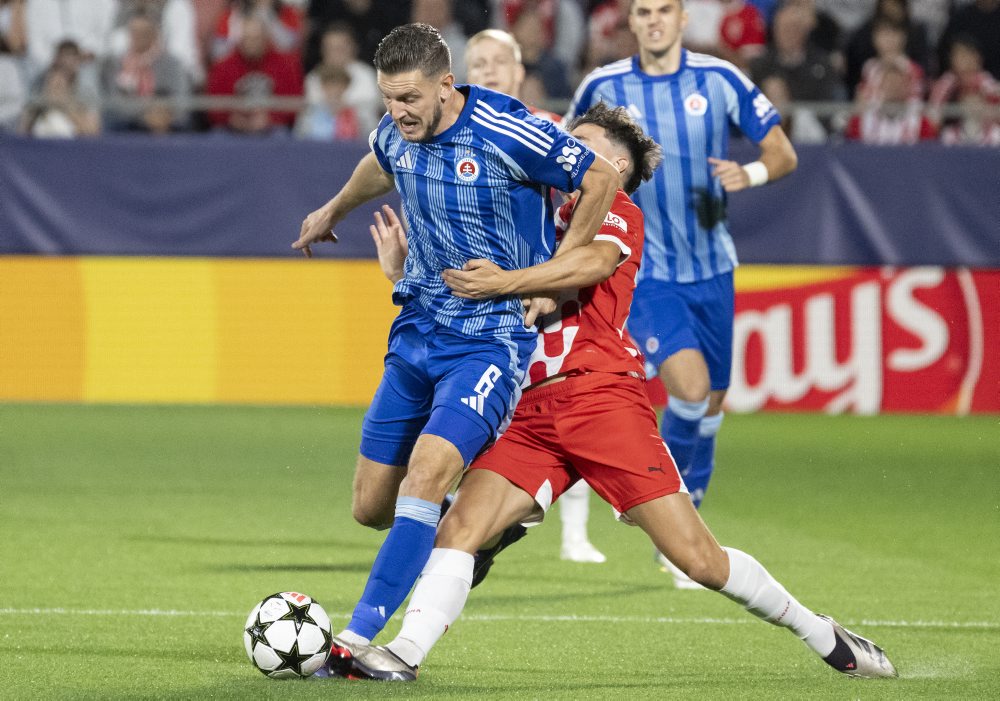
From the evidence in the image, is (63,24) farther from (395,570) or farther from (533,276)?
(395,570)

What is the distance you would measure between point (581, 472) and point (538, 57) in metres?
9.67

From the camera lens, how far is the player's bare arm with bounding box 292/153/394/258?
5789 mm

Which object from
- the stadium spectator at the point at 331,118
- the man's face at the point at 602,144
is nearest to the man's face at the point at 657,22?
the man's face at the point at 602,144

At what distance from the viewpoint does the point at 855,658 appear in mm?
5266

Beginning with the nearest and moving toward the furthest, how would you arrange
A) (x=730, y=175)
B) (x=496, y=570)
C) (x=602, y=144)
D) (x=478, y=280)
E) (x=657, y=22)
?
1. (x=478, y=280)
2. (x=602, y=144)
3. (x=730, y=175)
4. (x=496, y=570)
5. (x=657, y=22)

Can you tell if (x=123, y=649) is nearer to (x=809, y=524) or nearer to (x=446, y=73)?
(x=446, y=73)

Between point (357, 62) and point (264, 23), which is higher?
point (264, 23)

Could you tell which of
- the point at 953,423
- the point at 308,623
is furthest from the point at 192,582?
the point at 953,423

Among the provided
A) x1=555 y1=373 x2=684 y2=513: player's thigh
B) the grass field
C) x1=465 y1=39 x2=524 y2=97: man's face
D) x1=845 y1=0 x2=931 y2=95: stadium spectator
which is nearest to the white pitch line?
the grass field

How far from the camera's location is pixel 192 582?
7020 mm

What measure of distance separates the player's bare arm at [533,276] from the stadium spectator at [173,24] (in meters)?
9.76

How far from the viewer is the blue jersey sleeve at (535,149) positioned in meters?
5.30

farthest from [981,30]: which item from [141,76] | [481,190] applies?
[481,190]

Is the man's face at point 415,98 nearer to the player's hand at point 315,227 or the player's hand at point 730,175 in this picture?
the player's hand at point 315,227
